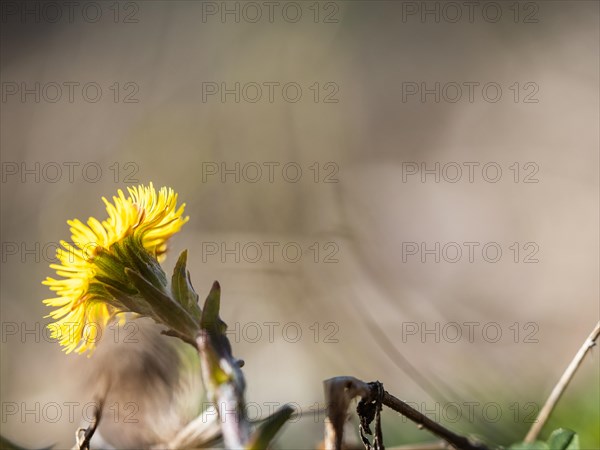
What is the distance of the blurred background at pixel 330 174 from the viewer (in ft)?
→ 5.25

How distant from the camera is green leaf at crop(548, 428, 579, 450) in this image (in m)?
0.66

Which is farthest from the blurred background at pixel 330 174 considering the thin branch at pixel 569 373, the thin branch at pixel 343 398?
the thin branch at pixel 343 398

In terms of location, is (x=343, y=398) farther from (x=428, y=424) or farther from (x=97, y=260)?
(x=97, y=260)

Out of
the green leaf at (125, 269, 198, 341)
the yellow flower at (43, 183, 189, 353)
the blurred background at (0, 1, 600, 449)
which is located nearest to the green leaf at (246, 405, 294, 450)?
A: the green leaf at (125, 269, 198, 341)

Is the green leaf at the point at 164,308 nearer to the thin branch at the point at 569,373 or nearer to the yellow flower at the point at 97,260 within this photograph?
the yellow flower at the point at 97,260

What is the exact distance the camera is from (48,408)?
5.10ft

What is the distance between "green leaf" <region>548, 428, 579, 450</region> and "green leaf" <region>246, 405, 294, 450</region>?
0.92 ft

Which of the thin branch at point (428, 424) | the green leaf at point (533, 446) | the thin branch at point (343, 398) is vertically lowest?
the green leaf at point (533, 446)

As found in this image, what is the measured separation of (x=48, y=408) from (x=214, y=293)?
1082mm

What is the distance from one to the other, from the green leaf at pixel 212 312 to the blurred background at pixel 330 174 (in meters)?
0.66

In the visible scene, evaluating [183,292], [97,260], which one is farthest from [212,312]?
[97,260]

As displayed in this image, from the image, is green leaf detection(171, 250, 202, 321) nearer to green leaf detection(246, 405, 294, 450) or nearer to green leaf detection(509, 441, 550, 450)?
green leaf detection(246, 405, 294, 450)

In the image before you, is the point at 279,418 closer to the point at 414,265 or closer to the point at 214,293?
the point at 214,293

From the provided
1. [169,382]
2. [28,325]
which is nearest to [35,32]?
[28,325]
